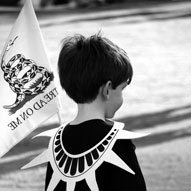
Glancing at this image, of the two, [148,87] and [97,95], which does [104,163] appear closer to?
[97,95]

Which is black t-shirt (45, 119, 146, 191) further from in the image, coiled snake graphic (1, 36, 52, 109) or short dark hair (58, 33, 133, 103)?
coiled snake graphic (1, 36, 52, 109)

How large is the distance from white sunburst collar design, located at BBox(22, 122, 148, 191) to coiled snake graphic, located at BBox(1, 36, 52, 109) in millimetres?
601

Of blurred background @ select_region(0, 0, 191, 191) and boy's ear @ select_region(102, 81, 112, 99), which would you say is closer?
boy's ear @ select_region(102, 81, 112, 99)

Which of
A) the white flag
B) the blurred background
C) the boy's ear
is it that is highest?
the boy's ear

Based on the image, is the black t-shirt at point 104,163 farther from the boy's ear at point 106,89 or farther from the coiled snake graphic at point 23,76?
the coiled snake graphic at point 23,76

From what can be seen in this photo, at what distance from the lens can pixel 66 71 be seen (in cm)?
242

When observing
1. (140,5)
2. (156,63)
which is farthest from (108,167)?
(140,5)

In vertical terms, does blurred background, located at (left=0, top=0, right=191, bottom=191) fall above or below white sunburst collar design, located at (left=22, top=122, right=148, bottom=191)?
below

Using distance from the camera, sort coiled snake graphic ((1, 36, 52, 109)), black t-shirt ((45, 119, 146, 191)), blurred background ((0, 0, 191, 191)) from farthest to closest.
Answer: blurred background ((0, 0, 191, 191)) < coiled snake graphic ((1, 36, 52, 109)) < black t-shirt ((45, 119, 146, 191))

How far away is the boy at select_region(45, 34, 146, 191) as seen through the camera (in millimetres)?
2377

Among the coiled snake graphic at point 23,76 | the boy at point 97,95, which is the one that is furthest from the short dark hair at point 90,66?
the coiled snake graphic at point 23,76

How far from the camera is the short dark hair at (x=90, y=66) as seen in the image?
2.38 metres

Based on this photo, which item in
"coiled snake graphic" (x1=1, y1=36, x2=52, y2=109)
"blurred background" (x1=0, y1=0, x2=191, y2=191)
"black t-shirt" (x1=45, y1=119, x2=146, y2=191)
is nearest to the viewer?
"black t-shirt" (x1=45, y1=119, x2=146, y2=191)

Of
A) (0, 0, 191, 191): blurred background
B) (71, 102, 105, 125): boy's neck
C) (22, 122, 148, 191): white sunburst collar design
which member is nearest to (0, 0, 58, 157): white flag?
(0, 0, 191, 191): blurred background
